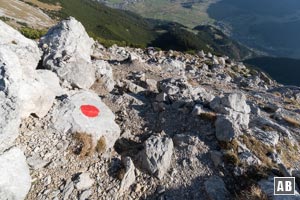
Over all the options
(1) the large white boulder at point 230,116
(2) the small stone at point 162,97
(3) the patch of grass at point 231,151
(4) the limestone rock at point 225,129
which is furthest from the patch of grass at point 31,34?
(3) the patch of grass at point 231,151

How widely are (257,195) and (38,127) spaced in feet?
40.7

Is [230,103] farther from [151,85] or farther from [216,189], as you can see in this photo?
[216,189]

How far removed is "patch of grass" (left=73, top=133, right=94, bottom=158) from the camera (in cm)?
1736

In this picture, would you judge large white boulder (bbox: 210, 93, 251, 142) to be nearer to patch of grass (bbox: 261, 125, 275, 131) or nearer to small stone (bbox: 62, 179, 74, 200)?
patch of grass (bbox: 261, 125, 275, 131)

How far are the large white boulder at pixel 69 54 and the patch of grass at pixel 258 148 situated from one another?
11995 millimetres

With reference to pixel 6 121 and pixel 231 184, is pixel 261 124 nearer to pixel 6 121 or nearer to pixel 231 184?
pixel 231 184

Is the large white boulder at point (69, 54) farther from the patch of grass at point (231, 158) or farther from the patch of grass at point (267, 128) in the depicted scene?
the patch of grass at point (267, 128)

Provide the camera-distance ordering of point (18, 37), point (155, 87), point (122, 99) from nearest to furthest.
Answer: point (18, 37), point (122, 99), point (155, 87)

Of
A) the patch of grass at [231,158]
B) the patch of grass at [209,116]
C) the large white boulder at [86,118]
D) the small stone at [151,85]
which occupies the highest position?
the large white boulder at [86,118]

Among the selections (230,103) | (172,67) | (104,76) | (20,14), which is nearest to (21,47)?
(104,76)

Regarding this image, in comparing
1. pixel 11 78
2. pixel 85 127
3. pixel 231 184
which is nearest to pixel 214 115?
pixel 231 184

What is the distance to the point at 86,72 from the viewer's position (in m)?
23.0

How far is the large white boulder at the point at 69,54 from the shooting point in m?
21.9

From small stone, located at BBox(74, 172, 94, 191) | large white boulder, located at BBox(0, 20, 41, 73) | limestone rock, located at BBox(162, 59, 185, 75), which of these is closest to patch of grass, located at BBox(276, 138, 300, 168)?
small stone, located at BBox(74, 172, 94, 191)
